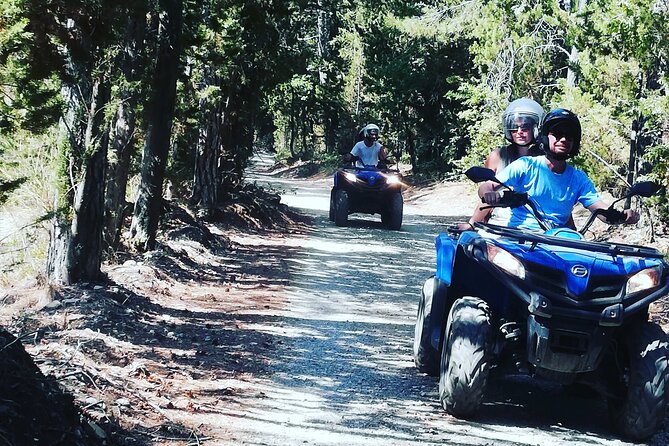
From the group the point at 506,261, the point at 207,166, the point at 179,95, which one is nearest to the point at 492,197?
the point at 506,261

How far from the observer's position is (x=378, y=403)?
236 inches

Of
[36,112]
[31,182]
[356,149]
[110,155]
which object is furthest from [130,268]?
[356,149]

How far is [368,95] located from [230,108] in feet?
100

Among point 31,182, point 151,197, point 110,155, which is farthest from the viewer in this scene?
point 151,197

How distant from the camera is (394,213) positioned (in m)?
18.4

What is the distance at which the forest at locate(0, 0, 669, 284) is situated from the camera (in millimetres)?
6523

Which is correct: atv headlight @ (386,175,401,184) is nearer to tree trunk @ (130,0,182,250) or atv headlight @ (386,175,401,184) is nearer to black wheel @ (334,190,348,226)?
black wheel @ (334,190,348,226)

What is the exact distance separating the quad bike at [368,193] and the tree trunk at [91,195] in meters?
9.92

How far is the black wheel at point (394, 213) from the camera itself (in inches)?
717

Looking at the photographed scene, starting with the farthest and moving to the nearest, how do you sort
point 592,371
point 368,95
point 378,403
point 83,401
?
point 368,95
point 378,403
point 592,371
point 83,401

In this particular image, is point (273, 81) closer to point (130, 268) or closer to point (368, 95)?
point (130, 268)

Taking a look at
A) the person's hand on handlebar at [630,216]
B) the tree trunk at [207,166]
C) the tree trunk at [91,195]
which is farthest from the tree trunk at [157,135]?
the person's hand on handlebar at [630,216]

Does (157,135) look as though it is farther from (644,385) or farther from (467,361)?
(644,385)

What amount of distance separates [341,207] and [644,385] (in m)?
13.3
